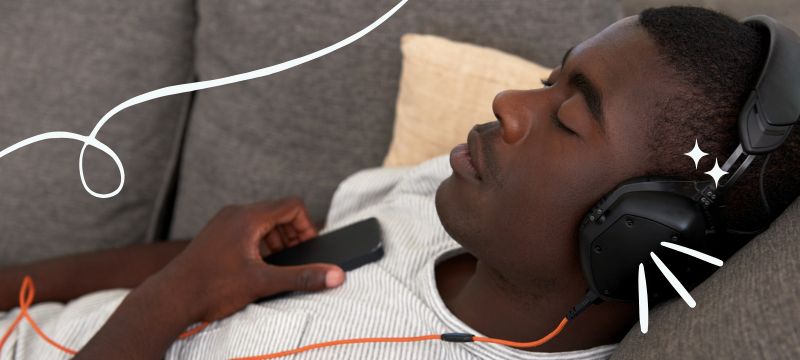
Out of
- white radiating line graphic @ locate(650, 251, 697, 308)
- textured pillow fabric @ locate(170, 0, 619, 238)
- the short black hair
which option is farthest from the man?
textured pillow fabric @ locate(170, 0, 619, 238)

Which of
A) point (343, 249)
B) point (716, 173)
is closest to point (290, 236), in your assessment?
point (343, 249)

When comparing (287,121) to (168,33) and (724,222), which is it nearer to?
(168,33)

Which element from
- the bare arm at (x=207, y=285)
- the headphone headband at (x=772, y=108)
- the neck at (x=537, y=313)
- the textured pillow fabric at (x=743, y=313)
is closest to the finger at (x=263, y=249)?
the bare arm at (x=207, y=285)

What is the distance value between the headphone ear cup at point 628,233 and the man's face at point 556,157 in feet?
0.14

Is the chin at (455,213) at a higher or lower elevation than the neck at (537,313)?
higher

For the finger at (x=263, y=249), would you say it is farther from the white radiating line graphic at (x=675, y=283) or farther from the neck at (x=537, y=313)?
the white radiating line graphic at (x=675, y=283)

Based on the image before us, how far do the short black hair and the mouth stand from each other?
0.23 m

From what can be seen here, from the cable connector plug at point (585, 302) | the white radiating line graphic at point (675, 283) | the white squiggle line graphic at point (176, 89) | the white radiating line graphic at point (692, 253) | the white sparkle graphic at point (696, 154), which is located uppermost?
the white squiggle line graphic at point (176, 89)

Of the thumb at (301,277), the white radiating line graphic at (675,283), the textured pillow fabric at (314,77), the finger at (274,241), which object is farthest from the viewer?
the textured pillow fabric at (314,77)

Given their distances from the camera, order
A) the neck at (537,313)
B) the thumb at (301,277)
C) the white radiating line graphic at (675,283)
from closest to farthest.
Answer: the white radiating line graphic at (675,283) < the neck at (537,313) < the thumb at (301,277)

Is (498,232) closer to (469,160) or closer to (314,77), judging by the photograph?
(469,160)

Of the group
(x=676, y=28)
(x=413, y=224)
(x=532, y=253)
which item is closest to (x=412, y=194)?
(x=413, y=224)

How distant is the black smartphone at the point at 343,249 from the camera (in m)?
1.12

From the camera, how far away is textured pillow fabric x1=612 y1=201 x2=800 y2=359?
603 mm
